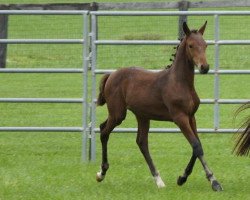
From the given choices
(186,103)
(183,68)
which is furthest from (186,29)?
(186,103)

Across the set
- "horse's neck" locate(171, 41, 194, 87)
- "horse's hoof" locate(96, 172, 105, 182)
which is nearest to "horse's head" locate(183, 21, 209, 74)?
"horse's neck" locate(171, 41, 194, 87)

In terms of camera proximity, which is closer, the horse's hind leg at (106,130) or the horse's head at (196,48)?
the horse's head at (196,48)

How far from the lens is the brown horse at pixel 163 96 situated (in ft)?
29.7

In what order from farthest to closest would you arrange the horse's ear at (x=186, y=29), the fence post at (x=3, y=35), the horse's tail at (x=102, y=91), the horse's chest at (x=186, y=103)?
1. the fence post at (x=3, y=35)
2. the horse's tail at (x=102, y=91)
3. the horse's chest at (x=186, y=103)
4. the horse's ear at (x=186, y=29)

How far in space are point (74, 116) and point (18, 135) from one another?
1.71 metres

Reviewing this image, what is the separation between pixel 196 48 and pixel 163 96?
0.69 m

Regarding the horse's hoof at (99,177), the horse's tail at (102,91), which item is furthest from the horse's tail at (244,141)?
the horse's tail at (102,91)

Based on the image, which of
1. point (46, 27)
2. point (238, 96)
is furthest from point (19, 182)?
point (46, 27)

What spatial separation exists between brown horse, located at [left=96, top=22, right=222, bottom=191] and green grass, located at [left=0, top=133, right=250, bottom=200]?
26 cm

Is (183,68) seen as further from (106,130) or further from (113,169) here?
(113,169)

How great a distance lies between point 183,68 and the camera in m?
9.32

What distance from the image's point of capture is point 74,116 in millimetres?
15148

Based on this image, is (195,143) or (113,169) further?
(113,169)

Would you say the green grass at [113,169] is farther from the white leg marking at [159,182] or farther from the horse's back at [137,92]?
the horse's back at [137,92]
